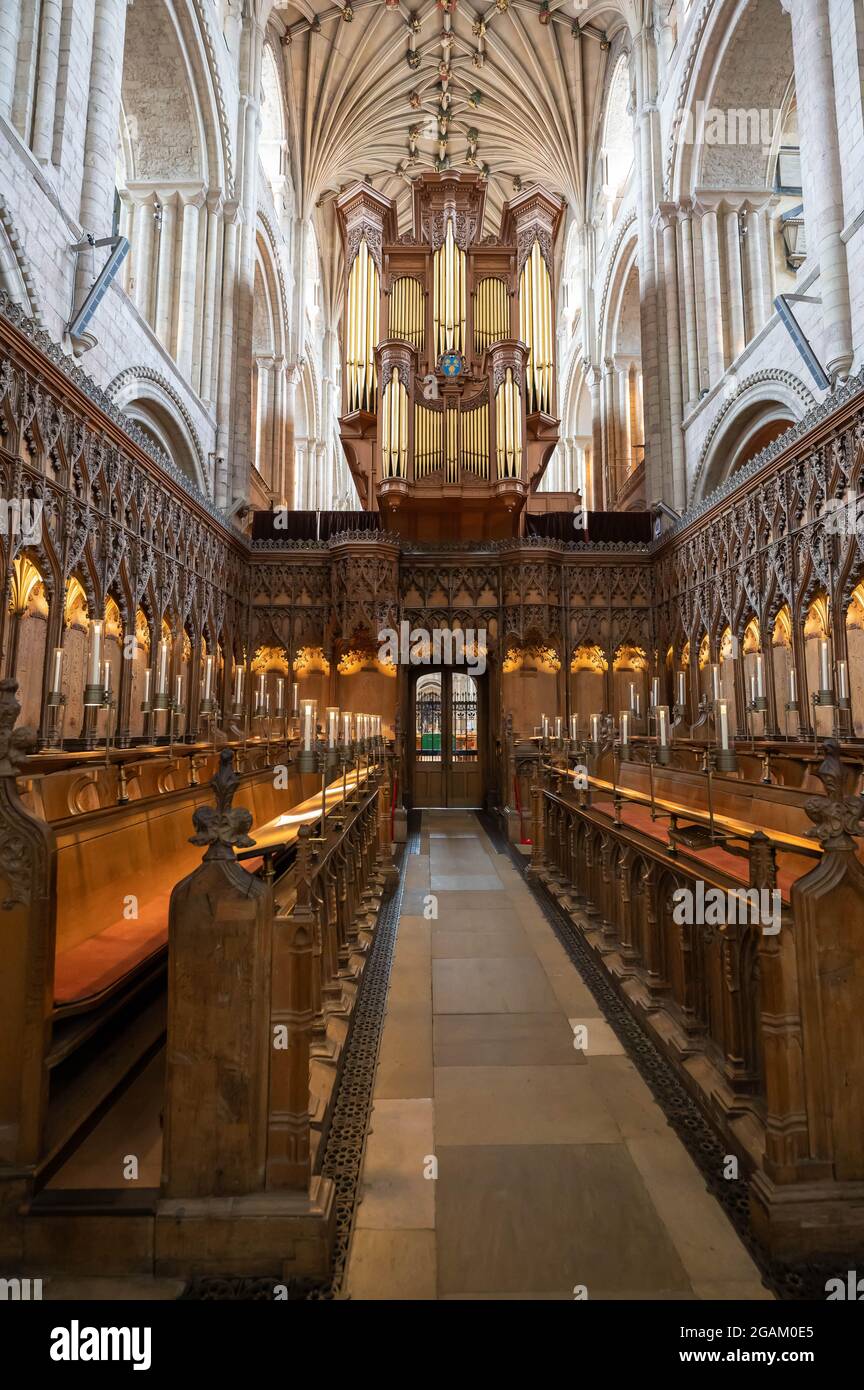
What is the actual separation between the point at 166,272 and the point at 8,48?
17.4ft

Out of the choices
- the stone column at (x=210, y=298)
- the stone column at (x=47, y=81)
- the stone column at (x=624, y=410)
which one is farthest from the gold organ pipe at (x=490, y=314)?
the stone column at (x=47, y=81)

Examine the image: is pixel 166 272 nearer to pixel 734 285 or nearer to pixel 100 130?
pixel 100 130

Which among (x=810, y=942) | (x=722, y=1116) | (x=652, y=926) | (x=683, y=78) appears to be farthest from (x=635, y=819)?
(x=683, y=78)

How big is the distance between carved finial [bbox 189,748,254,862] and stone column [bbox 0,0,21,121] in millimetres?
7453

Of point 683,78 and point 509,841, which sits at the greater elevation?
point 683,78

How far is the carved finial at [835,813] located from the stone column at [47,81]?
8.35 meters

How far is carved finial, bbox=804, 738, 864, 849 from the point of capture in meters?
1.96

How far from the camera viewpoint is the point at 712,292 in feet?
39.8

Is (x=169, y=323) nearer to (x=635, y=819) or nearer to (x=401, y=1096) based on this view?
(x=635, y=819)

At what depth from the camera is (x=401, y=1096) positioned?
278 cm
